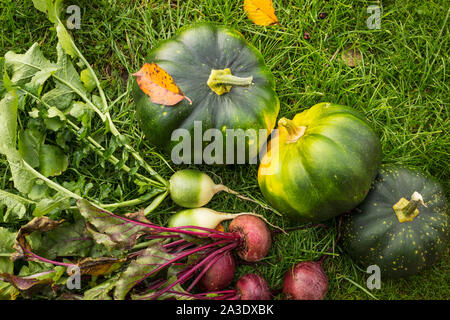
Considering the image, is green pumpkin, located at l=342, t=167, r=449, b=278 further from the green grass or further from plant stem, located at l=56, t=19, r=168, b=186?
plant stem, located at l=56, t=19, r=168, b=186

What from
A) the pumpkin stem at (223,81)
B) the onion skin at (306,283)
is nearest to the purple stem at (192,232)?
the onion skin at (306,283)

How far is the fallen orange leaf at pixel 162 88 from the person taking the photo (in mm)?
2029

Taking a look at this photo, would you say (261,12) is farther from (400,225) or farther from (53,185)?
(53,185)

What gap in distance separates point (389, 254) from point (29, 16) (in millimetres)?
2518

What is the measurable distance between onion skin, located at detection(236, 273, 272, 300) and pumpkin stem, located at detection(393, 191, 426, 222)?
0.79 meters

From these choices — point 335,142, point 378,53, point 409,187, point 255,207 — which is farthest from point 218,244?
point 378,53

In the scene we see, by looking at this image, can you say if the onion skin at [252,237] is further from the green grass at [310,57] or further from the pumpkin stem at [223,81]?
the pumpkin stem at [223,81]

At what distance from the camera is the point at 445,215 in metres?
2.11

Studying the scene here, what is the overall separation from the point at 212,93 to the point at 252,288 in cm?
104

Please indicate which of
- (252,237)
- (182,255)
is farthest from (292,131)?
(182,255)

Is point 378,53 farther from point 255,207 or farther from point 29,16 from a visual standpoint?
point 29,16

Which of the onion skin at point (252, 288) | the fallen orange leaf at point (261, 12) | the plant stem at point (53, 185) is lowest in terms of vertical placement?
the onion skin at point (252, 288)

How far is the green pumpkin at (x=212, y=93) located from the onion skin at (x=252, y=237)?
39cm

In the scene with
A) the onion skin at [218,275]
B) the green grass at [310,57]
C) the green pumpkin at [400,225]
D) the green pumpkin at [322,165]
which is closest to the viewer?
the green pumpkin at [322,165]
